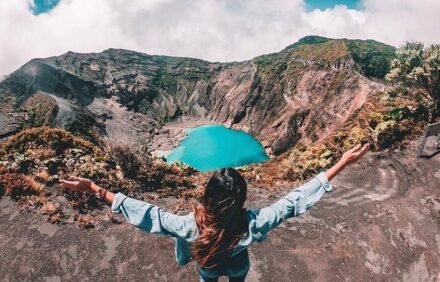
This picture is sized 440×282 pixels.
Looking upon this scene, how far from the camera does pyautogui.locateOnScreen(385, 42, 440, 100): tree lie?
769 inches

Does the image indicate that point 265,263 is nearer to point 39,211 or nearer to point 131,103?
point 39,211

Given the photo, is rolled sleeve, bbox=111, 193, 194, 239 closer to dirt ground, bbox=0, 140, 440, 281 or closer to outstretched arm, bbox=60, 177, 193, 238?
outstretched arm, bbox=60, 177, 193, 238

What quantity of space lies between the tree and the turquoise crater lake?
51.8 meters

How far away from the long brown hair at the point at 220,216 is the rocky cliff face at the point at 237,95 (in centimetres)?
6212

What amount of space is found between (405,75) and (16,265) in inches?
774

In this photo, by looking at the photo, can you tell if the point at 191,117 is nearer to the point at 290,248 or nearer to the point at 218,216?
the point at 290,248

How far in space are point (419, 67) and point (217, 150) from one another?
87343mm

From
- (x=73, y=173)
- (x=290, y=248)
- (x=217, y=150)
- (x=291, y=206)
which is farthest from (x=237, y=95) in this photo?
(x=291, y=206)

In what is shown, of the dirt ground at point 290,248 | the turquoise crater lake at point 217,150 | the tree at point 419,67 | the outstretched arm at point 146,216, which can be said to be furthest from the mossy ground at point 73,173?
the turquoise crater lake at point 217,150

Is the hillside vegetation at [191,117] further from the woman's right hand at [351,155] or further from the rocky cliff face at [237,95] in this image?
the woman's right hand at [351,155]

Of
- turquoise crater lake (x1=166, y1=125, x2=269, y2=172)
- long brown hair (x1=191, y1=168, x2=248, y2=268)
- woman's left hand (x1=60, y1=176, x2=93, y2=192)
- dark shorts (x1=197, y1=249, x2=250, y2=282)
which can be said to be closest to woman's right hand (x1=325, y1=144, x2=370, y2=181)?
long brown hair (x1=191, y1=168, x2=248, y2=268)

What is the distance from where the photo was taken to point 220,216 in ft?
11.9

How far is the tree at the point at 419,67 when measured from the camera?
769 inches

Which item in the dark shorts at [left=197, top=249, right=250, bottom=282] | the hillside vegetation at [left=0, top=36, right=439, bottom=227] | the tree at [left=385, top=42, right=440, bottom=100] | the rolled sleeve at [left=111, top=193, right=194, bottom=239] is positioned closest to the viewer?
the rolled sleeve at [left=111, top=193, right=194, bottom=239]
